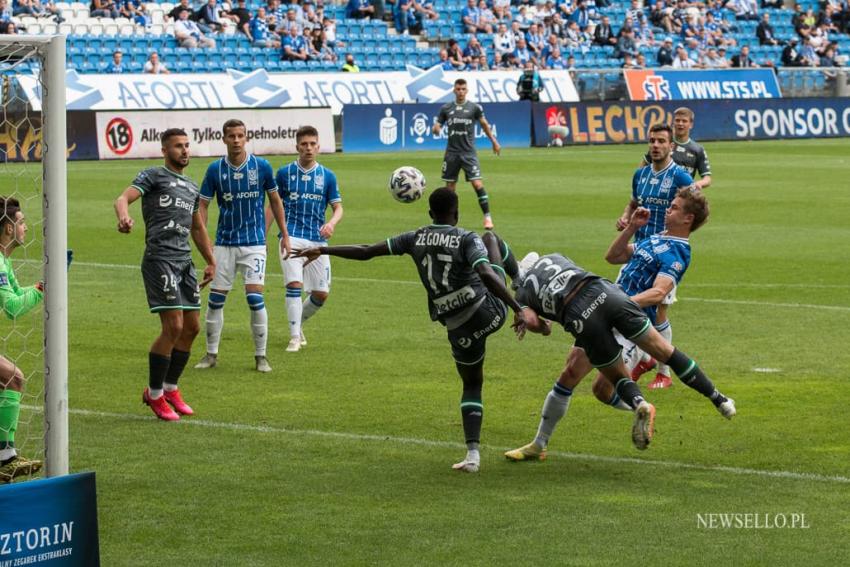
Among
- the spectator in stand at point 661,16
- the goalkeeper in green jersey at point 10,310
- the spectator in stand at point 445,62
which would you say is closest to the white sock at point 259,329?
the goalkeeper in green jersey at point 10,310

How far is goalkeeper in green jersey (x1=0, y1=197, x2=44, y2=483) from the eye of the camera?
26.4ft

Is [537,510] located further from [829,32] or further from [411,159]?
[829,32]

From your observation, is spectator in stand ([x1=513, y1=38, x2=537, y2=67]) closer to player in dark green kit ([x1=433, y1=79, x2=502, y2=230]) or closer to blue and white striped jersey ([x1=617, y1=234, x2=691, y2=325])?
player in dark green kit ([x1=433, y1=79, x2=502, y2=230])

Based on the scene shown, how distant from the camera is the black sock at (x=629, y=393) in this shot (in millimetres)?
8242

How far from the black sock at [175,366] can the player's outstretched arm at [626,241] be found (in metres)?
3.16

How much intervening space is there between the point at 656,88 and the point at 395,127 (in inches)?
439

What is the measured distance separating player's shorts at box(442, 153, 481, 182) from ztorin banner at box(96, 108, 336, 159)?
937 cm

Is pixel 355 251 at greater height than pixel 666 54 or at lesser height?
lesser

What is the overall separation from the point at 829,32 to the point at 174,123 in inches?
1160

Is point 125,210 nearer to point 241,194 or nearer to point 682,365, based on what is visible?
point 241,194

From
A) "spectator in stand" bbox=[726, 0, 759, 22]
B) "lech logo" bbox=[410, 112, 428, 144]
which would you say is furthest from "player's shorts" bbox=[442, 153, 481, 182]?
"spectator in stand" bbox=[726, 0, 759, 22]

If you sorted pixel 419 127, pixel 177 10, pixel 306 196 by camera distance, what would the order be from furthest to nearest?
pixel 177 10
pixel 419 127
pixel 306 196

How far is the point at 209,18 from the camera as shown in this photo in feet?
131

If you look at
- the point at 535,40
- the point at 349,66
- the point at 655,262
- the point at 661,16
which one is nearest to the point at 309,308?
the point at 655,262
